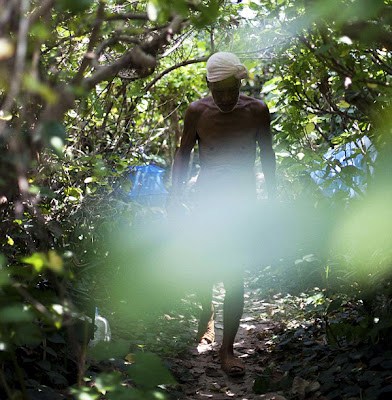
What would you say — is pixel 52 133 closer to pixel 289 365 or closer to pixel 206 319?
pixel 289 365

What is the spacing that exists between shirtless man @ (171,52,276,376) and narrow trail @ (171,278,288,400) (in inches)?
8.2

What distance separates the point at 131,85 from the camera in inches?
201

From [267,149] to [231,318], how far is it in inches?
47.6

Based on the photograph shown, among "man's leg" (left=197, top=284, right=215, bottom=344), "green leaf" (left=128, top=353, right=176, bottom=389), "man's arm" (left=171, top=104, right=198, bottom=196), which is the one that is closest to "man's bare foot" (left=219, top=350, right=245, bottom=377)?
"man's leg" (left=197, top=284, right=215, bottom=344)

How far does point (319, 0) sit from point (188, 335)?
10.8 ft

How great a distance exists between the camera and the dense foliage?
1.64m

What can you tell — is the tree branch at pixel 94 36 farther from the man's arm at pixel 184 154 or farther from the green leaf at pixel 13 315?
the man's arm at pixel 184 154

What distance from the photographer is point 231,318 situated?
372 centimetres

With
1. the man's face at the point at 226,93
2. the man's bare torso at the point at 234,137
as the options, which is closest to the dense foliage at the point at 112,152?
the man's bare torso at the point at 234,137

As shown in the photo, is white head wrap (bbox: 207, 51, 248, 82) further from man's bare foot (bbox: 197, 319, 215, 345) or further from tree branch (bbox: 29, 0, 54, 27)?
tree branch (bbox: 29, 0, 54, 27)

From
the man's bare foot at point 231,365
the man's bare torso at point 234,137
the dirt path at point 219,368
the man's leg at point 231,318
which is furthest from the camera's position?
the man's bare torso at point 234,137

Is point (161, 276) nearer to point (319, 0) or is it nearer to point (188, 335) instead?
point (188, 335)

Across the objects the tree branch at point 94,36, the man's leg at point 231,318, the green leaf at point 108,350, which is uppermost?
the tree branch at point 94,36

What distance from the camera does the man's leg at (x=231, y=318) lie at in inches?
142
